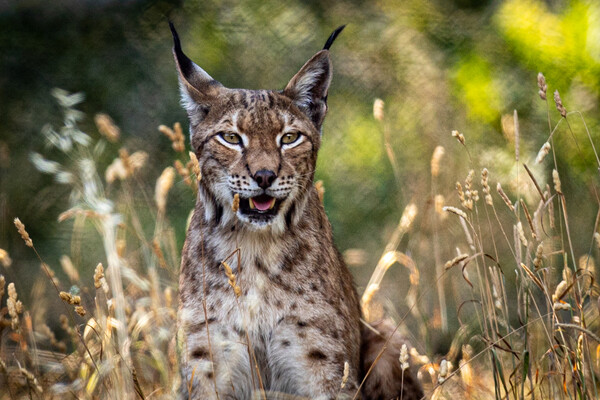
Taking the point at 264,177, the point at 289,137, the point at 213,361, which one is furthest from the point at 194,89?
the point at 213,361

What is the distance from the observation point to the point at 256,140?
120 inches

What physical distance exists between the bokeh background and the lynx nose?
3.19 meters

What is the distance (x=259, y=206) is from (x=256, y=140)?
0.97 feet

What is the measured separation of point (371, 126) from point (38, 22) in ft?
10.1

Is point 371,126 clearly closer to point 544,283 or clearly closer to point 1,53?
point 1,53

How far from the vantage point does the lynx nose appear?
284 cm

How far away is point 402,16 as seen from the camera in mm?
6426

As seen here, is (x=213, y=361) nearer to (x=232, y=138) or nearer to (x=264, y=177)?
(x=264, y=177)

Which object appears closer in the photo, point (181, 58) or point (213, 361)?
point (213, 361)

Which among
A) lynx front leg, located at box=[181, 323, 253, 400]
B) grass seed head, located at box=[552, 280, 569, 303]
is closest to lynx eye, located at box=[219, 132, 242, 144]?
lynx front leg, located at box=[181, 323, 253, 400]

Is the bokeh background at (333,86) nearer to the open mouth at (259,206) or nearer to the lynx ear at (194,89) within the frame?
the lynx ear at (194,89)

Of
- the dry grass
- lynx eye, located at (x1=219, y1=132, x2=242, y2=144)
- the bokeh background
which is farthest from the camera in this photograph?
the bokeh background

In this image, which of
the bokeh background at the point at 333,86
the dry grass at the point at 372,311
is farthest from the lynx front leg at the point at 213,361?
the bokeh background at the point at 333,86

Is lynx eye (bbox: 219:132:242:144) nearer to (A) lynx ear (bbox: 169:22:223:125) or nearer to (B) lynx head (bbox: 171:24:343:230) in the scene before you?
(B) lynx head (bbox: 171:24:343:230)
